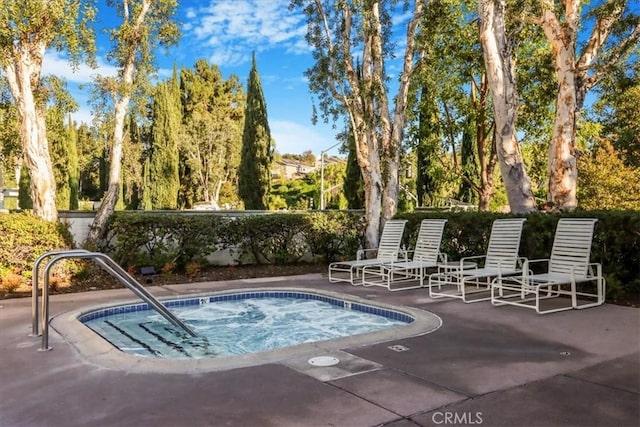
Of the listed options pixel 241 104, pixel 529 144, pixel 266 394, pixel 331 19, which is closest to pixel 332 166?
pixel 241 104

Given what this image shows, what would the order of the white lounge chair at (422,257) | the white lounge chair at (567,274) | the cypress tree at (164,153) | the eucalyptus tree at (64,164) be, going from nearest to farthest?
A: the white lounge chair at (567,274) < the white lounge chair at (422,257) < the eucalyptus tree at (64,164) < the cypress tree at (164,153)

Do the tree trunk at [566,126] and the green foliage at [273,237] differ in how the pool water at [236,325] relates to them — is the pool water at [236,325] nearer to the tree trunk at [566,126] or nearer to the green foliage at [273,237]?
the green foliage at [273,237]

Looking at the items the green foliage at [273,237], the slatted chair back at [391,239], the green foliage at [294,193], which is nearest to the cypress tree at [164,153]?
the green foliage at [294,193]

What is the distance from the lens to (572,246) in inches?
283

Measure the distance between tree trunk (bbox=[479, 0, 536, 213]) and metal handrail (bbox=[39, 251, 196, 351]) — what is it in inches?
259

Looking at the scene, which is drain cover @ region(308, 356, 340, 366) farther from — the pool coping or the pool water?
the pool water

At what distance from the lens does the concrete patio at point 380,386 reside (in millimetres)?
3127

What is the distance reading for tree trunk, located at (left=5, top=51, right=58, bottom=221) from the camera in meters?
9.46

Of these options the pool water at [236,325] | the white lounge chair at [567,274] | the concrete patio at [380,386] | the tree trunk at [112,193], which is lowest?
the pool water at [236,325]

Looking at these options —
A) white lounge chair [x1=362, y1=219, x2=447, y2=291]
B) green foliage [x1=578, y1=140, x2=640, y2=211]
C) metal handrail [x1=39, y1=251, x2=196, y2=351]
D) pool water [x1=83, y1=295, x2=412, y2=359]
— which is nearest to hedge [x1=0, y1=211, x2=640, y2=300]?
white lounge chair [x1=362, y1=219, x2=447, y2=291]

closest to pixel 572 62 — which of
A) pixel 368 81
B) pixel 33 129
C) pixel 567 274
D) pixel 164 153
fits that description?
pixel 368 81

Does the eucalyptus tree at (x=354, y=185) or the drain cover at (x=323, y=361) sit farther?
the eucalyptus tree at (x=354, y=185)

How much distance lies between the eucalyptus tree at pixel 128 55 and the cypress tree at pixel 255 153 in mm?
12246

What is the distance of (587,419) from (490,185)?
1302 centimetres
